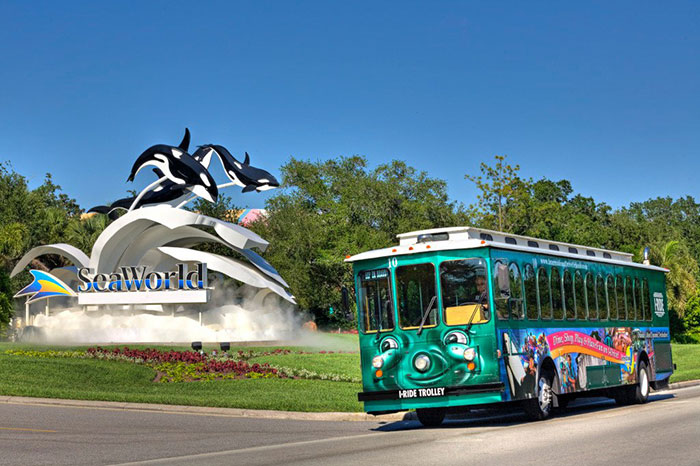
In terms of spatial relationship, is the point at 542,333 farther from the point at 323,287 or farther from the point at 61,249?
the point at 323,287

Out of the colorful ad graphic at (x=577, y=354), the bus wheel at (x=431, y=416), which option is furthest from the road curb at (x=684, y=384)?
the bus wheel at (x=431, y=416)

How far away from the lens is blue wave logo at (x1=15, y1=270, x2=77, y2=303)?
152 ft

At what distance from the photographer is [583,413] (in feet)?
59.5

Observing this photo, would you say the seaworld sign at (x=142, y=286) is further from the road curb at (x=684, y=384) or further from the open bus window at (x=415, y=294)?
the open bus window at (x=415, y=294)

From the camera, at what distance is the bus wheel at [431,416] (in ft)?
54.1

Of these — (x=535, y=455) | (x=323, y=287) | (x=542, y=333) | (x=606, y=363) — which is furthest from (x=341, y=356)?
(x=323, y=287)

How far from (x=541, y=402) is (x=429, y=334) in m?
2.61

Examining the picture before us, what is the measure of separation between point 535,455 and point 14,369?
1778cm

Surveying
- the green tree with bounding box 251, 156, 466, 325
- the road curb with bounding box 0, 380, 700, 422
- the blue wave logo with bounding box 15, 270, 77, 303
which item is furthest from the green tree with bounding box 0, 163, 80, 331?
the road curb with bounding box 0, 380, 700, 422

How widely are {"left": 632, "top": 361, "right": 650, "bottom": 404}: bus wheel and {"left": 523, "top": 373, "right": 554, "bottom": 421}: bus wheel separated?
A: 5189mm

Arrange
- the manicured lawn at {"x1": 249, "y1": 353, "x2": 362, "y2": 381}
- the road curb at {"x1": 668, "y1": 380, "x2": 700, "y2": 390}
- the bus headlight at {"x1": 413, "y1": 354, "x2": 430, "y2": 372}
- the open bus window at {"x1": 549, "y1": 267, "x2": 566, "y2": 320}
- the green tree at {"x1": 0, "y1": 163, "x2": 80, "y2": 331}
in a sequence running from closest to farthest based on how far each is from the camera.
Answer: the bus headlight at {"x1": 413, "y1": 354, "x2": 430, "y2": 372} < the open bus window at {"x1": 549, "y1": 267, "x2": 566, "y2": 320} < the road curb at {"x1": 668, "y1": 380, "x2": 700, "y2": 390} < the manicured lawn at {"x1": 249, "y1": 353, "x2": 362, "y2": 381} < the green tree at {"x1": 0, "y1": 163, "x2": 80, "y2": 331}

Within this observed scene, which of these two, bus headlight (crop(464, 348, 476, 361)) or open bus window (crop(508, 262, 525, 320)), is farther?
open bus window (crop(508, 262, 525, 320))

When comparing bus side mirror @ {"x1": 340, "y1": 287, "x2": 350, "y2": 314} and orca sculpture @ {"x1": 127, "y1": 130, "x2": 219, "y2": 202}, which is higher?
orca sculpture @ {"x1": 127, "y1": 130, "x2": 219, "y2": 202}

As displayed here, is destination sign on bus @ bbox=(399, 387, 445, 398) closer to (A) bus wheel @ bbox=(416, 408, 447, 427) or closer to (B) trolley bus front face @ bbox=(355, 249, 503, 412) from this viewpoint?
(B) trolley bus front face @ bbox=(355, 249, 503, 412)
